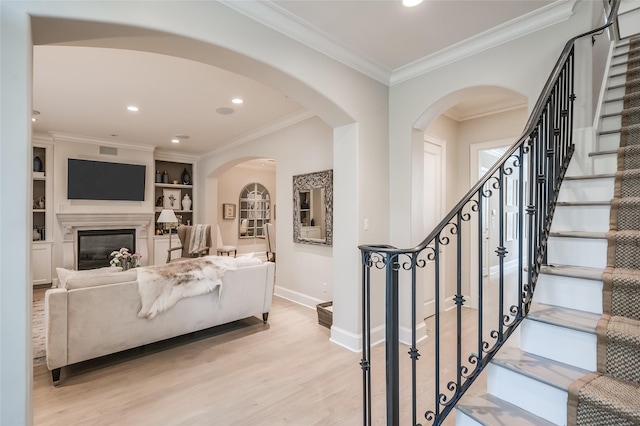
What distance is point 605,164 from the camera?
2096 mm

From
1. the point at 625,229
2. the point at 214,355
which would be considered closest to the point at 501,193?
the point at 625,229

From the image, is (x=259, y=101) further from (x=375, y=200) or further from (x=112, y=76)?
(x=375, y=200)

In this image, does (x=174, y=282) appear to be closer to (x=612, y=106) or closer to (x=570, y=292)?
(x=570, y=292)

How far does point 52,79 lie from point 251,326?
3.56m

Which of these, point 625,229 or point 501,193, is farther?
point 625,229

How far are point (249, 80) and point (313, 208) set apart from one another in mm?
1862

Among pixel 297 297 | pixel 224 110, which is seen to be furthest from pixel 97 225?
pixel 297 297

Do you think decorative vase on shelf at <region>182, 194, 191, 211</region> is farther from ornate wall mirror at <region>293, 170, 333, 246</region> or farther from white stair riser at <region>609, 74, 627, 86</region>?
white stair riser at <region>609, 74, 627, 86</region>

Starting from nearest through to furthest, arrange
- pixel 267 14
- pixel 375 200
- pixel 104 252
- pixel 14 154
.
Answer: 1. pixel 14 154
2. pixel 267 14
3. pixel 375 200
4. pixel 104 252

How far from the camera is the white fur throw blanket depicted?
2.83 meters

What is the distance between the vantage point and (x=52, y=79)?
10.8 ft

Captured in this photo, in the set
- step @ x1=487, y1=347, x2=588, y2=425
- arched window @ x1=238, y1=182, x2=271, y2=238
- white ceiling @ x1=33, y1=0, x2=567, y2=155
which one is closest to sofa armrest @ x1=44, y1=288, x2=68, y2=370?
white ceiling @ x1=33, y1=0, x2=567, y2=155

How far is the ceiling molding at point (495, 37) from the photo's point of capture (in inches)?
87.5

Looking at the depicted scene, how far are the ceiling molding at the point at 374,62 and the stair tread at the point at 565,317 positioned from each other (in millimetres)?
2105
